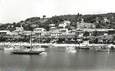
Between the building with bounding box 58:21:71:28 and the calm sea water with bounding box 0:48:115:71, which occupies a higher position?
the building with bounding box 58:21:71:28

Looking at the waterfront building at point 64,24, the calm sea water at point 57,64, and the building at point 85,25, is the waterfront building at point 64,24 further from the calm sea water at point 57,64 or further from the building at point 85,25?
the calm sea water at point 57,64

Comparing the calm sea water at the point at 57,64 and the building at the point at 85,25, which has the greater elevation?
the building at the point at 85,25

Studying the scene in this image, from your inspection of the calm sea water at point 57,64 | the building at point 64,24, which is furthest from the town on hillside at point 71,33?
the calm sea water at point 57,64

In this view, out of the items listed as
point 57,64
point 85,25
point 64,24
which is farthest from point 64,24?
point 57,64

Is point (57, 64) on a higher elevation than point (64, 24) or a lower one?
lower

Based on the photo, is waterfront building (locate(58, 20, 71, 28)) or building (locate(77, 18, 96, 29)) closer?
building (locate(77, 18, 96, 29))

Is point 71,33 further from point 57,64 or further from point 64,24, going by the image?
point 57,64

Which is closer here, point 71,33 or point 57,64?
point 57,64

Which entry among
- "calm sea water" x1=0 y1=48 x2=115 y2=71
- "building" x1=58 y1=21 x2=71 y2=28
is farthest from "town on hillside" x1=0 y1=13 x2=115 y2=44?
"calm sea water" x1=0 y1=48 x2=115 y2=71

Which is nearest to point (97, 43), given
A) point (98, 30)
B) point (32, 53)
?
point (98, 30)

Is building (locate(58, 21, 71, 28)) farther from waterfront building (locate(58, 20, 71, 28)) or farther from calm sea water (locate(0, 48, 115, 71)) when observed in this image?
calm sea water (locate(0, 48, 115, 71))

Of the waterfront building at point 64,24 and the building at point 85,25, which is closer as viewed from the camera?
the building at point 85,25
